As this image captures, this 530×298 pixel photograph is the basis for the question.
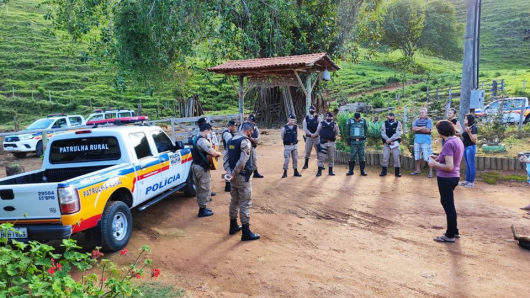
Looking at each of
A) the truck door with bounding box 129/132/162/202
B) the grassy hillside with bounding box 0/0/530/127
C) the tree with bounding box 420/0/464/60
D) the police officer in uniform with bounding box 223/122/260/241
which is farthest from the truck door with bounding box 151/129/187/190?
the tree with bounding box 420/0/464/60

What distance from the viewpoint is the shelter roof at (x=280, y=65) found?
13.8m

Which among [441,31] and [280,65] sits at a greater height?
[441,31]

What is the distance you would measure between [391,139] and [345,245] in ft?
15.4

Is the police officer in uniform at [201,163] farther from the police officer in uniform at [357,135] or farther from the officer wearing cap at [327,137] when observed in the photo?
the police officer in uniform at [357,135]

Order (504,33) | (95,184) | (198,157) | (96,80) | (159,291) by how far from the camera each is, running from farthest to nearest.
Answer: (504,33) < (96,80) < (198,157) < (95,184) < (159,291)

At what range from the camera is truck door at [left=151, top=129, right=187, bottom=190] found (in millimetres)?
6935

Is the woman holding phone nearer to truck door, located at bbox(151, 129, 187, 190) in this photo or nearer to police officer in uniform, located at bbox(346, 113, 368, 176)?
police officer in uniform, located at bbox(346, 113, 368, 176)

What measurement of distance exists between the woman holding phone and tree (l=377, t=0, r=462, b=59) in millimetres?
46120

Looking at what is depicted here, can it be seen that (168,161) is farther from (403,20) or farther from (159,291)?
(403,20)

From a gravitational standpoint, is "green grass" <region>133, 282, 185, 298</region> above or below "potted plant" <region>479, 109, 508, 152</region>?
below

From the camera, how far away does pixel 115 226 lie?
212 inches

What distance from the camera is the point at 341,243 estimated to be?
5.50 metres

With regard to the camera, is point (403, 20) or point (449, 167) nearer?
point (449, 167)

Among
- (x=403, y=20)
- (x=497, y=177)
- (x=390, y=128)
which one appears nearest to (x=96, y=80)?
(x=390, y=128)
